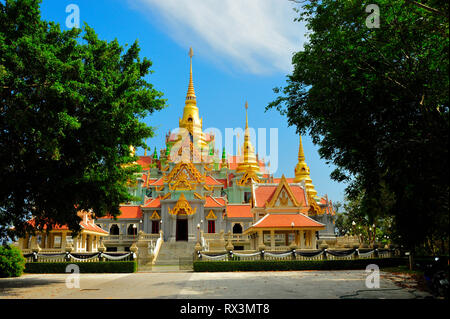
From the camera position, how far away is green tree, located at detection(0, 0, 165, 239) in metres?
14.5

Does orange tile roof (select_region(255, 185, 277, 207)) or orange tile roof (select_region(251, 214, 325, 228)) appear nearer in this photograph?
orange tile roof (select_region(251, 214, 325, 228))

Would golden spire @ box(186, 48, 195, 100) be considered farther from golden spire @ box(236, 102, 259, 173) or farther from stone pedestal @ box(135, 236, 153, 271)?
stone pedestal @ box(135, 236, 153, 271)

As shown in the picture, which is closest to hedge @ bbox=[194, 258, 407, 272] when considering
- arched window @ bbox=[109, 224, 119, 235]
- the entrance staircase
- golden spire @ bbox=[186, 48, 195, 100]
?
the entrance staircase

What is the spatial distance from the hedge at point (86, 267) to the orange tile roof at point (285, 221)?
479 inches

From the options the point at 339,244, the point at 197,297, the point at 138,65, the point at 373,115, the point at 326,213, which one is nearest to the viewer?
the point at 197,297

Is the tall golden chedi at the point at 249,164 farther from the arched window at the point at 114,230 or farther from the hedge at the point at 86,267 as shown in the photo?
the hedge at the point at 86,267

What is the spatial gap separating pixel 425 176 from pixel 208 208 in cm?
4007

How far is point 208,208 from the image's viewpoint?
49.5 meters

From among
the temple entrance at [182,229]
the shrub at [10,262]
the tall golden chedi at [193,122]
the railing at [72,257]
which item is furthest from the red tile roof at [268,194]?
the tall golden chedi at [193,122]

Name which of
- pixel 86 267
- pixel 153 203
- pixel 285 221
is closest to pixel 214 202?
pixel 153 203

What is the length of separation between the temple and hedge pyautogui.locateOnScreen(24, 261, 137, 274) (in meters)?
4.20
